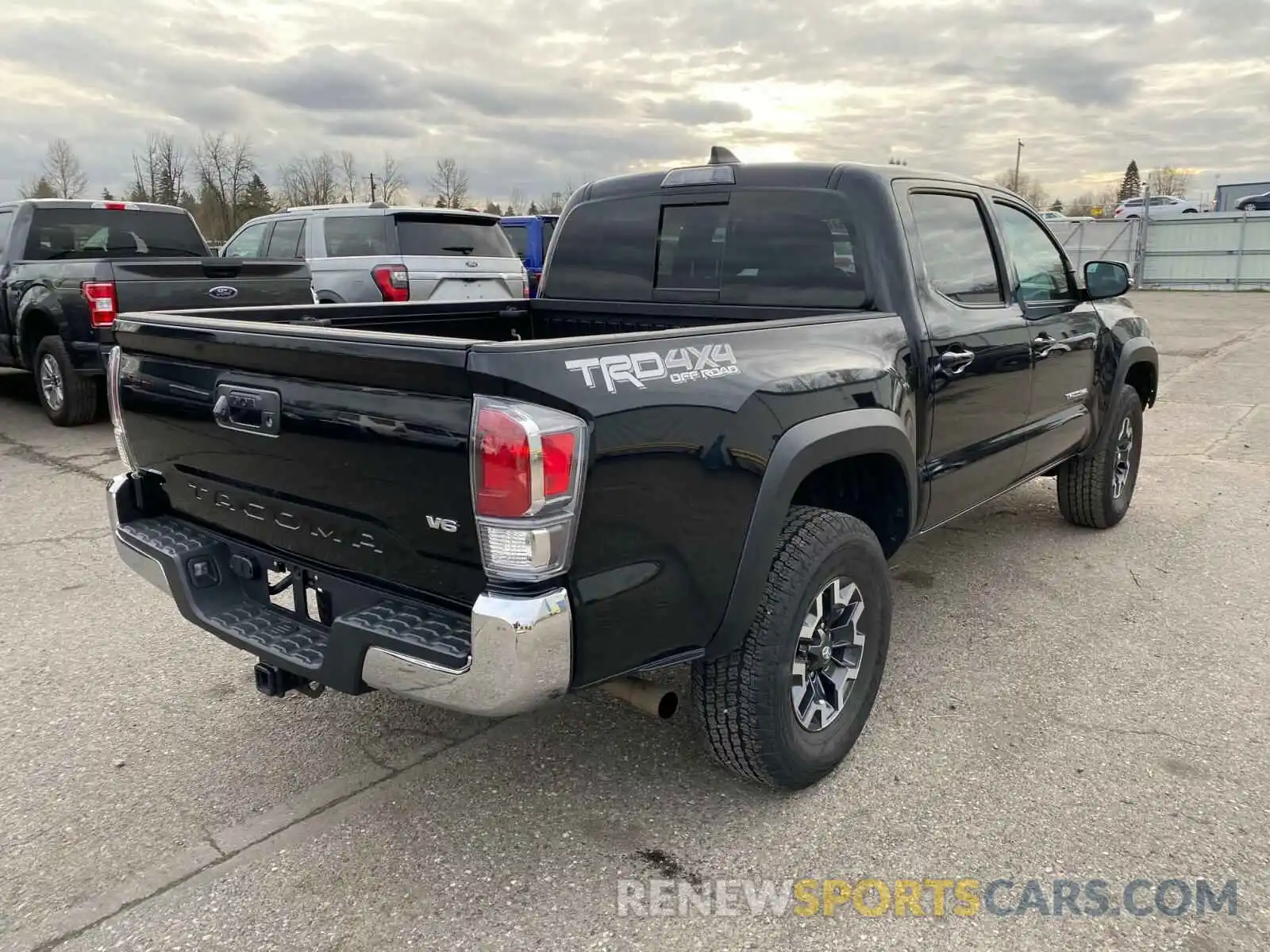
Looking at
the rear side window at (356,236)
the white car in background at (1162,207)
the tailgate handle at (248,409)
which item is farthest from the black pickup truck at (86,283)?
→ the white car in background at (1162,207)

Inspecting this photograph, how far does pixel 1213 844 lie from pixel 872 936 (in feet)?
3.65

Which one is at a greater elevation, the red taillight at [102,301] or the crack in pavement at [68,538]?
the red taillight at [102,301]

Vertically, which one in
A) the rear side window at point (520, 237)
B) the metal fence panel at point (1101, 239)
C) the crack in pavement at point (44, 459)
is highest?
the metal fence panel at point (1101, 239)

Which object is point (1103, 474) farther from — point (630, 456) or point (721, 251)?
point (630, 456)

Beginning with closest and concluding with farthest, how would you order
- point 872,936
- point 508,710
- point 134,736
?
point 508,710
point 872,936
point 134,736

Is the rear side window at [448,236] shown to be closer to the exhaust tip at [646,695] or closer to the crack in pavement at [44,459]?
the crack in pavement at [44,459]

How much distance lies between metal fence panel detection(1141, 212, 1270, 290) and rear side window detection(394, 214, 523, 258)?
22.7 m

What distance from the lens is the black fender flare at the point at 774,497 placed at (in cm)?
259

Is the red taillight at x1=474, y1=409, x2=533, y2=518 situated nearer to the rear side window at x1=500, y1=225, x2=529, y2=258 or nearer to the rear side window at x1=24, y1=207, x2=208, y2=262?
the rear side window at x1=24, y1=207, x2=208, y2=262

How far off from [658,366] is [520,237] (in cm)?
1510

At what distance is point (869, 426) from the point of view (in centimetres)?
300

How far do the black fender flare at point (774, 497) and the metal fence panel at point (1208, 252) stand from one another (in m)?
27.3

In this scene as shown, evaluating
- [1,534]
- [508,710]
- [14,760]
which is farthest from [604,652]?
[1,534]

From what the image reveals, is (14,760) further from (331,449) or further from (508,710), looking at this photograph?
(508,710)
